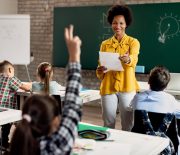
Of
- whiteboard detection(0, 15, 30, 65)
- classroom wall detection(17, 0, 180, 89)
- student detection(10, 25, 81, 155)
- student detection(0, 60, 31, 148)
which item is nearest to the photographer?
student detection(10, 25, 81, 155)

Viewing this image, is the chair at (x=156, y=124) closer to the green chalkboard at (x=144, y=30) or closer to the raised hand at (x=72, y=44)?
the raised hand at (x=72, y=44)

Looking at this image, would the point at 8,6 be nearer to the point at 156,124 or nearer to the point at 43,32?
the point at 43,32

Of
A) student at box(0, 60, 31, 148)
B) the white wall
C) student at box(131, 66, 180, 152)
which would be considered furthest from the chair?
the white wall

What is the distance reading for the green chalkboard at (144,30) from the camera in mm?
5570

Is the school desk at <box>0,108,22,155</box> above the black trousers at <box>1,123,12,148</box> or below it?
above

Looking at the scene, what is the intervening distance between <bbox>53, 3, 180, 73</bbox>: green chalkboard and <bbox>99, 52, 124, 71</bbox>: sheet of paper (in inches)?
110

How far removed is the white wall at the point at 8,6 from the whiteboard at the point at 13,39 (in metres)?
1.14

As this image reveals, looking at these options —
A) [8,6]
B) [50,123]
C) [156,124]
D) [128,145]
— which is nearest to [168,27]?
[156,124]

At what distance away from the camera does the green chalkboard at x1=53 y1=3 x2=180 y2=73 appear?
5570mm

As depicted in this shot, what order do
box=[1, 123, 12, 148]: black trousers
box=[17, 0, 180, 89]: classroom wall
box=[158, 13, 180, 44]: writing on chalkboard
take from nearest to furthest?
box=[1, 123, 12, 148]: black trousers → box=[158, 13, 180, 44]: writing on chalkboard → box=[17, 0, 180, 89]: classroom wall

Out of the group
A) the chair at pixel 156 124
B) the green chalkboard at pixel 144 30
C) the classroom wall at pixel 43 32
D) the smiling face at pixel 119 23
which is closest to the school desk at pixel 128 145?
the chair at pixel 156 124

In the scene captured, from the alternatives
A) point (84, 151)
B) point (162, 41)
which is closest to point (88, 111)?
point (162, 41)

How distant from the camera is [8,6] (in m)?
7.42

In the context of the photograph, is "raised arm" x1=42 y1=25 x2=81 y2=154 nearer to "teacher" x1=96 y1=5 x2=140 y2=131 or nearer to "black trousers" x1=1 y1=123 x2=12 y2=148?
"teacher" x1=96 y1=5 x2=140 y2=131
